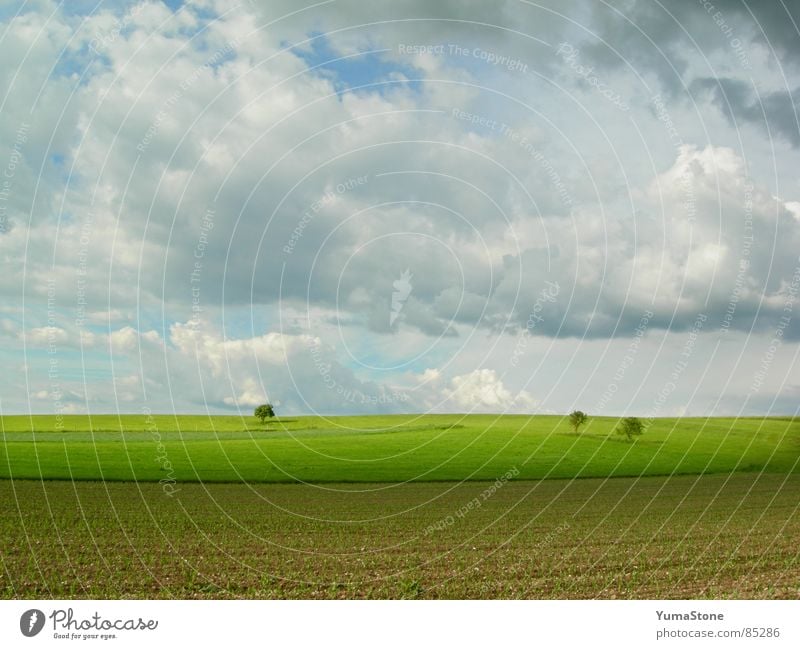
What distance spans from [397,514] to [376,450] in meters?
41.4

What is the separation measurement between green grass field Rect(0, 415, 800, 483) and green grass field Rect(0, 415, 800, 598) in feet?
1.47

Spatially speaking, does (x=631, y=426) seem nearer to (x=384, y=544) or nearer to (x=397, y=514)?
(x=397, y=514)

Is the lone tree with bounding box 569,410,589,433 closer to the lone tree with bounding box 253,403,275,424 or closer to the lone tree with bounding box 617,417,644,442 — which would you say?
the lone tree with bounding box 617,417,644,442

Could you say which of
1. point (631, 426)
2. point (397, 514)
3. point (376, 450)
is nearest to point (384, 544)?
point (397, 514)

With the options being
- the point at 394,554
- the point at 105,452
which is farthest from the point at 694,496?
the point at 105,452

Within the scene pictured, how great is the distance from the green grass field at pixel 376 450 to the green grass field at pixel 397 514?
0.45 meters

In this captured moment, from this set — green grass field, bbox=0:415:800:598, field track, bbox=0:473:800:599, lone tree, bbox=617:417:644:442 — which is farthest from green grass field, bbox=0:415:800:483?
field track, bbox=0:473:800:599

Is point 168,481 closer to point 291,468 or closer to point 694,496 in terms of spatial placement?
point 291,468

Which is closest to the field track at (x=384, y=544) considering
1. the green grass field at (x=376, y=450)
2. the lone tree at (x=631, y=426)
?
the green grass field at (x=376, y=450)

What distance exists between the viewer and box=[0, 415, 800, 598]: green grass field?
83.5ft

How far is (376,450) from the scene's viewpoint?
86.5 metres
